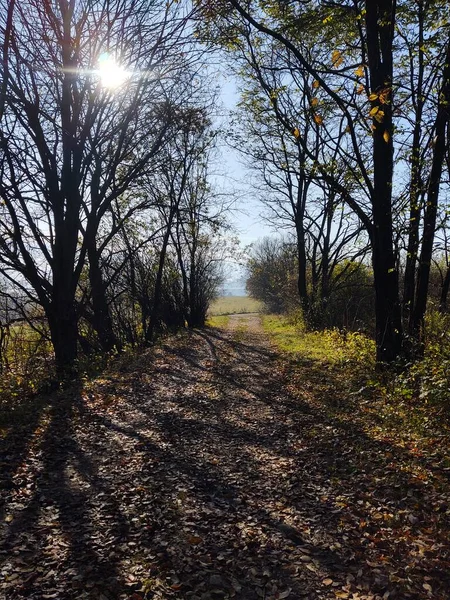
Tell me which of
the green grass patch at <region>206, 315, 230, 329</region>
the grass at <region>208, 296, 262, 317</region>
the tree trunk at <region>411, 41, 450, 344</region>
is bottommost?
the grass at <region>208, 296, 262, 317</region>

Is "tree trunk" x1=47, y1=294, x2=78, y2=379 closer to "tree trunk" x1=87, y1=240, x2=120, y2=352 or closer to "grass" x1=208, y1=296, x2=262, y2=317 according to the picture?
"tree trunk" x1=87, y1=240, x2=120, y2=352

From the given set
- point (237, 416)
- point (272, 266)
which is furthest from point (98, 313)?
point (272, 266)

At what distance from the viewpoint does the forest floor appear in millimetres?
3180

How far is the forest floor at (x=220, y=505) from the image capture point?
3.18m

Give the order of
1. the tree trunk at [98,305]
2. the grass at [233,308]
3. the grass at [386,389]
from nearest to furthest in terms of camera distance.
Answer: the grass at [386,389], the tree trunk at [98,305], the grass at [233,308]

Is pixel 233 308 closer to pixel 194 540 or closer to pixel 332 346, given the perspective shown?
pixel 332 346

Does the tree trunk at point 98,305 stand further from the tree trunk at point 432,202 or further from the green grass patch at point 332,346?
the tree trunk at point 432,202

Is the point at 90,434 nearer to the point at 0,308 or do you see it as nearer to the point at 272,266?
the point at 0,308

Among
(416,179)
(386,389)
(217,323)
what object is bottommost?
(217,323)

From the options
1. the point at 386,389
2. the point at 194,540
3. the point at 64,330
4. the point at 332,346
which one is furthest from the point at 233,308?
the point at 194,540

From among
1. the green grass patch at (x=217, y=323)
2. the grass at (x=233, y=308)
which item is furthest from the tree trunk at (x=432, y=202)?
the grass at (x=233, y=308)

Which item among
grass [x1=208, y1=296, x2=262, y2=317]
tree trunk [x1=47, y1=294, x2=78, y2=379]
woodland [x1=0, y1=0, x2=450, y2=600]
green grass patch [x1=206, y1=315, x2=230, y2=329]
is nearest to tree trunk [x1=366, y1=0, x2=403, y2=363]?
woodland [x1=0, y1=0, x2=450, y2=600]

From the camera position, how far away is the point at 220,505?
169 inches

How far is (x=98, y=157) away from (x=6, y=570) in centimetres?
1130
